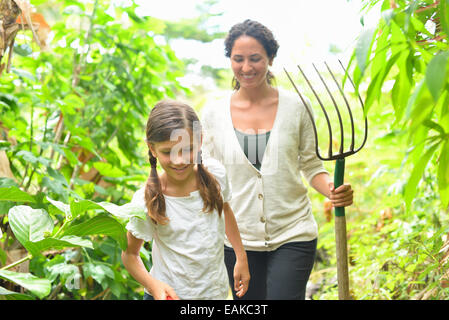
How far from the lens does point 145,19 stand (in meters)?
2.23

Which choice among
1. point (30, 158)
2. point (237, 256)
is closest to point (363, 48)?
point (237, 256)

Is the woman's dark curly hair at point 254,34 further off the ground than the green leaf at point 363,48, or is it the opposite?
the woman's dark curly hair at point 254,34

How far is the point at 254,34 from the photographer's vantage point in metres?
1.75

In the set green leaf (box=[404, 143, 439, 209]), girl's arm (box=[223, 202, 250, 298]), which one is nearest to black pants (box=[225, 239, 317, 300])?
girl's arm (box=[223, 202, 250, 298])

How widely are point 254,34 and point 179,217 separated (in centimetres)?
71

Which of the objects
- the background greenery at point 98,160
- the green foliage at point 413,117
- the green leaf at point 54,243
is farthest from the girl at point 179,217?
the green foliage at point 413,117

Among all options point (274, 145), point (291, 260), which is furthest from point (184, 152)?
point (291, 260)

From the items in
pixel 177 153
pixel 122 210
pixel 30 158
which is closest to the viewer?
pixel 122 210

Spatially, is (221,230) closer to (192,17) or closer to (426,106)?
(426,106)

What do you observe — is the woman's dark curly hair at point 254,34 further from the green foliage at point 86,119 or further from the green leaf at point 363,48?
the green leaf at point 363,48

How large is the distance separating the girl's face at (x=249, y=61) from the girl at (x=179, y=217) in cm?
32

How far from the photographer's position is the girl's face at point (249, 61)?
1.72 m

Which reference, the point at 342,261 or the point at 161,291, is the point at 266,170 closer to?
the point at 342,261
